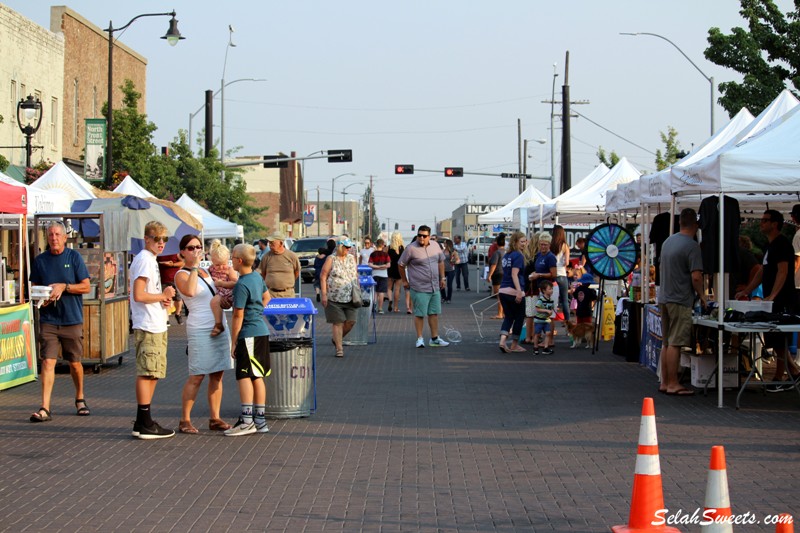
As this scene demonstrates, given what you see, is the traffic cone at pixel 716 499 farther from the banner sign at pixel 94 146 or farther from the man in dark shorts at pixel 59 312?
the banner sign at pixel 94 146

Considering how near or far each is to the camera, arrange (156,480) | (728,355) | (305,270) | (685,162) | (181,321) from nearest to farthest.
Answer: (156,480), (728,355), (685,162), (181,321), (305,270)

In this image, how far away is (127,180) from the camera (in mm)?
24859

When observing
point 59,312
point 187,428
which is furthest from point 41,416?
point 187,428

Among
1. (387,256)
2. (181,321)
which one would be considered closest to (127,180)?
(181,321)

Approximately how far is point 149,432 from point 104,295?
5.75m

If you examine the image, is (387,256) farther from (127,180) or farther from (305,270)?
(305,270)

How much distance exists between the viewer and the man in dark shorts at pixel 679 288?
11.8 metres

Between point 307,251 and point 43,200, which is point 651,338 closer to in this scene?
point 43,200

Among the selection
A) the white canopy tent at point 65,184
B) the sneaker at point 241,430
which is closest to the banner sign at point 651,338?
the sneaker at point 241,430

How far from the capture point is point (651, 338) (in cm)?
1416

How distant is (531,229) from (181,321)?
43.3 ft

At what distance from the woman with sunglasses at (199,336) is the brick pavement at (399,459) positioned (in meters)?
0.34

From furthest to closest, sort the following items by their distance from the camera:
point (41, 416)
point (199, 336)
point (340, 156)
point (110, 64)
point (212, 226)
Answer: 1. point (340, 156)
2. point (212, 226)
3. point (110, 64)
4. point (41, 416)
5. point (199, 336)

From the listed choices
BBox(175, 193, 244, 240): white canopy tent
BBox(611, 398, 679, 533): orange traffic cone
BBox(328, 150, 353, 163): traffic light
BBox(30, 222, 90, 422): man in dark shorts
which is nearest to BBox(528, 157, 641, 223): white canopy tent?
BBox(175, 193, 244, 240): white canopy tent
